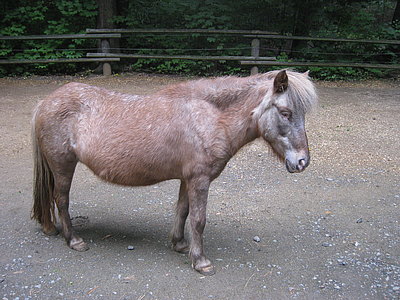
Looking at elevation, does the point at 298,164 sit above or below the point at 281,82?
below

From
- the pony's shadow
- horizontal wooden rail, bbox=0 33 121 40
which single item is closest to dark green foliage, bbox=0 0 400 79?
horizontal wooden rail, bbox=0 33 121 40

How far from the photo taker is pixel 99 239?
3977 mm

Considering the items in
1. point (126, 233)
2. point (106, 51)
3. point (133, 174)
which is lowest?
point (126, 233)

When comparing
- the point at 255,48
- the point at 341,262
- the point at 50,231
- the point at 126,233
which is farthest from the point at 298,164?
the point at 255,48

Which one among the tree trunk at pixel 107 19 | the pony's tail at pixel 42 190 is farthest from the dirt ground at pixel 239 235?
the tree trunk at pixel 107 19

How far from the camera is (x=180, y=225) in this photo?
12.3ft

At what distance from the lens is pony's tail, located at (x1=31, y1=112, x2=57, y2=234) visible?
3.72 meters

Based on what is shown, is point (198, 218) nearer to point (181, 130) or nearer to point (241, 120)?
point (181, 130)

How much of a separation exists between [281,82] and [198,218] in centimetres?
138

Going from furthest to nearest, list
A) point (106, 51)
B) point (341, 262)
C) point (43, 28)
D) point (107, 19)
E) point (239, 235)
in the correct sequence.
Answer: point (43, 28) < point (107, 19) < point (106, 51) < point (239, 235) < point (341, 262)

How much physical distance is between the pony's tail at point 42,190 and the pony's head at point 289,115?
216cm

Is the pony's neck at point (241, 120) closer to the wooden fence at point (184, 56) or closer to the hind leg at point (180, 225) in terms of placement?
the hind leg at point (180, 225)

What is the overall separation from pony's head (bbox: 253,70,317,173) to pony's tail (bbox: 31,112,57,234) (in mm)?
2161

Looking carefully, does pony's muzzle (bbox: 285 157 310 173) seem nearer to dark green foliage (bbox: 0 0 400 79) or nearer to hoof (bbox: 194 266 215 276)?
hoof (bbox: 194 266 215 276)
